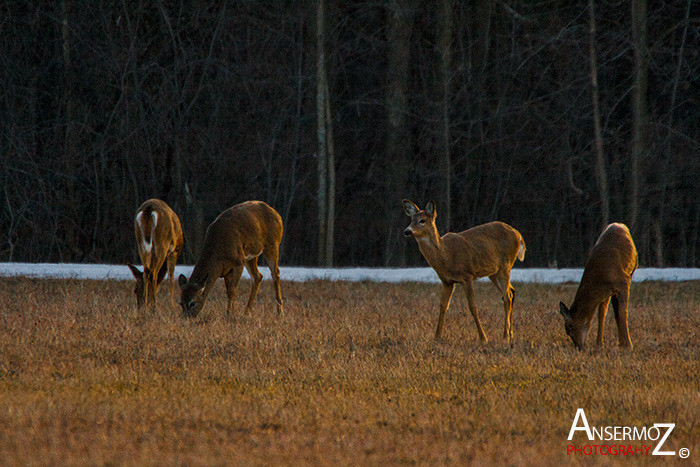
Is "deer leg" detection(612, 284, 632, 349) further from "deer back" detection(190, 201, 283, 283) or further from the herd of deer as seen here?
"deer back" detection(190, 201, 283, 283)

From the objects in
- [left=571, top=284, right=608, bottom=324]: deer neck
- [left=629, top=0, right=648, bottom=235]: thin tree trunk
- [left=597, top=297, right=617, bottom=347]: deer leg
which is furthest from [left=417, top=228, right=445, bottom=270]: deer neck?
[left=629, top=0, right=648, bottom=235]: thin tree trunk

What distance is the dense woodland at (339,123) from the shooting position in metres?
22.7

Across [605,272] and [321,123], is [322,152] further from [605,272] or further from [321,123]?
[605,272]

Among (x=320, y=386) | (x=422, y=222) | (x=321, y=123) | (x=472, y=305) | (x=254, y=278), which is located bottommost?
(x=320, y=386)

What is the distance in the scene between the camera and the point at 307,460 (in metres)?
5.08

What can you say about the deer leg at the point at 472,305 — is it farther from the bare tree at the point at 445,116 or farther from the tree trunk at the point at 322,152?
the bare tree at the point at 445,116

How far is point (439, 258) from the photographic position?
9.75m

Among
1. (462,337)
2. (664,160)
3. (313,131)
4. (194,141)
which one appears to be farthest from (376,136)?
(462,337)

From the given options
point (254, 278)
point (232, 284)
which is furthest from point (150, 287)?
point (254, 278)

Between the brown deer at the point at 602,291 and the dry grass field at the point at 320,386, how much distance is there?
27cm

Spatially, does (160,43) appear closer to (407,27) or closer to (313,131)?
(313,131)

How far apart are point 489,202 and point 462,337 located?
1559 centimetres

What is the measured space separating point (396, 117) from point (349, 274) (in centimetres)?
696

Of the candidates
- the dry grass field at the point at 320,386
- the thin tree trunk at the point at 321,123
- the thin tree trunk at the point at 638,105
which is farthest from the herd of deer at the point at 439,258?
the thin tree trunk at the point at 638,105
